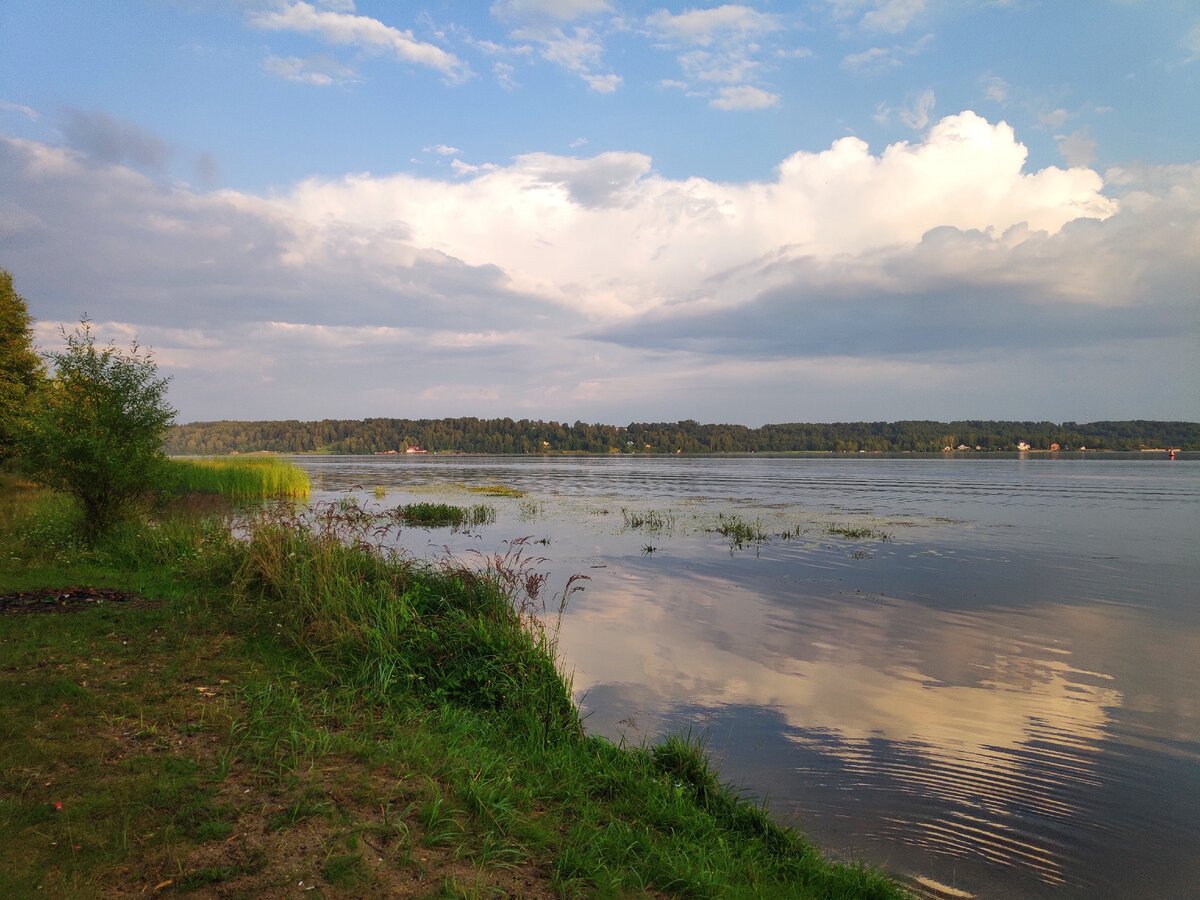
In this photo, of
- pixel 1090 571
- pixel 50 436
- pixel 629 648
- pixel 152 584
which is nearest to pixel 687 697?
pixel 629 648

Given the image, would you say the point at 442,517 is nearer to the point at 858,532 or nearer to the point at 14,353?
the point at 858,532

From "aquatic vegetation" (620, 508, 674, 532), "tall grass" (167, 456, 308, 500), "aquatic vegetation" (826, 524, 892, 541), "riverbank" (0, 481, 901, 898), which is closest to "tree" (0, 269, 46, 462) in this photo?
"tall grass" (167, 456, 308, 500)

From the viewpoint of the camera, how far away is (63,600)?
9.28 metres

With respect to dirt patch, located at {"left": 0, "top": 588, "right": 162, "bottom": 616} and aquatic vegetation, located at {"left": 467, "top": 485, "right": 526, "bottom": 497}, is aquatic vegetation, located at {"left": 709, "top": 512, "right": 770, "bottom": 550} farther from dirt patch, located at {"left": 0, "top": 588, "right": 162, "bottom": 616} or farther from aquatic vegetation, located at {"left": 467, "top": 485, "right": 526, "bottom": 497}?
aquatic vegetation, located at {"left": 467, "top": 485, "right": 526, "bottom": 497}

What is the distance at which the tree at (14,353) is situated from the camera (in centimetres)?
3195

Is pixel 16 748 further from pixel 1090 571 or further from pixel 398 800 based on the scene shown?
pixel 1090 571

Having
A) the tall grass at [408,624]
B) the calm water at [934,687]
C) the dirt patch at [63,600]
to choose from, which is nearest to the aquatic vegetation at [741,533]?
the calm water at [934,687]

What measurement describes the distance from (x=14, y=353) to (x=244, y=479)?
41.6 ft

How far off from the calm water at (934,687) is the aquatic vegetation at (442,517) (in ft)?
14.1

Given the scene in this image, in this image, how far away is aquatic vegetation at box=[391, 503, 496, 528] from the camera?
1105 inches

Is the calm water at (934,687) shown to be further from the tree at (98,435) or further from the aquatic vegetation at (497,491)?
the aquatic vegetation at (497,491)

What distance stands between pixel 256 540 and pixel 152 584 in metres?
2.45

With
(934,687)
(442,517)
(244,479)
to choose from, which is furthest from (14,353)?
(934,687)

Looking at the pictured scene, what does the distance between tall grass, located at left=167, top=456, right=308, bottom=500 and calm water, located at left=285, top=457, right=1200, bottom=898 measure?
53.8ft
